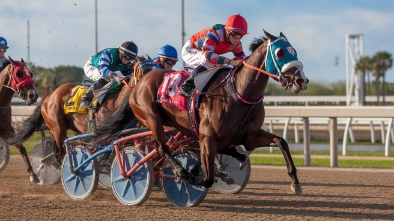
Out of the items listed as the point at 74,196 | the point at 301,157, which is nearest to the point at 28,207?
the point at 74,196

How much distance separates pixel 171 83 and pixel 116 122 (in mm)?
1176

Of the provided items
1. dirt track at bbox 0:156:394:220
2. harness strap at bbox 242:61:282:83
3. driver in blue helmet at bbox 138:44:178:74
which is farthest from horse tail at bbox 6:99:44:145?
harness strap at bbox 242:61:282:83

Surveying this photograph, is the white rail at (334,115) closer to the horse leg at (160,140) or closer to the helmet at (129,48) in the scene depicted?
the helmet at (129,48)

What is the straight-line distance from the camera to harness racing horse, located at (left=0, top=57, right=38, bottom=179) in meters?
11.4

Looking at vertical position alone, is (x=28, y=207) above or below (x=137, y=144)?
below

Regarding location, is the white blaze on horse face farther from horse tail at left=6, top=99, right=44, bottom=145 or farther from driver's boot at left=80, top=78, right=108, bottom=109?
horse tail at left=6, top=99, right=44, bottom=145

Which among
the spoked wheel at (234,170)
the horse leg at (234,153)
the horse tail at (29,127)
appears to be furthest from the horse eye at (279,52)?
the horse tail at (29,127)

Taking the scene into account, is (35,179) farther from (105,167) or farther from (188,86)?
(188,86)

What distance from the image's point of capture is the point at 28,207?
8.67 metres

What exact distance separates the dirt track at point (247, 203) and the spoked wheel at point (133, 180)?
0.38 ft

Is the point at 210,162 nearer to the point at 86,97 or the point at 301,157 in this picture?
the point at 86,97

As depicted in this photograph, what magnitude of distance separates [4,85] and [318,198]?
4853mm

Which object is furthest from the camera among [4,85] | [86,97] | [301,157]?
[301,157]

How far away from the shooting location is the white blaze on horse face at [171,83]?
859 cm
